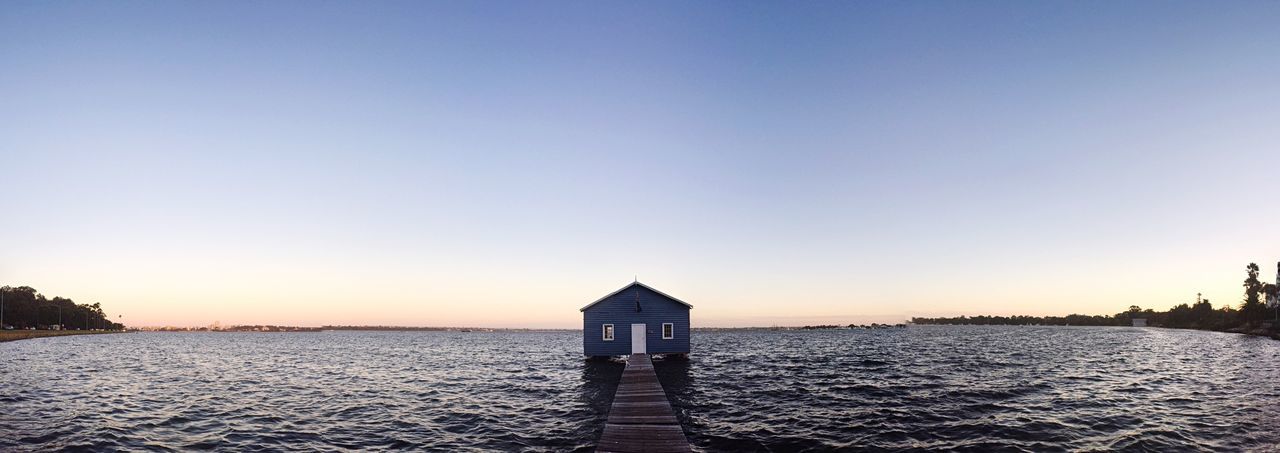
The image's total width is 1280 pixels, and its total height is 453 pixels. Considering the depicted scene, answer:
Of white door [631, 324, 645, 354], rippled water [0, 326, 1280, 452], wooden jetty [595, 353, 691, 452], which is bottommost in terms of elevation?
rippled water [0, 326, 1280, 452]

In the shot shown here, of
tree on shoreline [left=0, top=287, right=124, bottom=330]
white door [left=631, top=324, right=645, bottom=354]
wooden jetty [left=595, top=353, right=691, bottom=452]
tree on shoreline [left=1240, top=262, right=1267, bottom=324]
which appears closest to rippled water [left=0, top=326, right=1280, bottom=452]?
wooden jetty [left=595, top=353, right=691, bottom=452]

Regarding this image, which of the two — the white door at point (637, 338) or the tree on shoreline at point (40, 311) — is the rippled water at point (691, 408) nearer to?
the white door at point (637, 338)

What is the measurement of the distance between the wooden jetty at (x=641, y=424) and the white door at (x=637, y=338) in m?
15.6

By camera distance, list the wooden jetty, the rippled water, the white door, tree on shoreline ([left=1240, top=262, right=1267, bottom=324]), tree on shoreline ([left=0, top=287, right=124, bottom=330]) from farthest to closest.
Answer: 1. tree on shoreline ([left=0, top=287, right=124, bottom=330])
2. tree on shoreline ([left=1240, top=262, right=1267, bottom=324])
3. the white door
4. the rippled water
5. the wooden jetty

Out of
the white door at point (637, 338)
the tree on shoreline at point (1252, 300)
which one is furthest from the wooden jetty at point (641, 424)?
the tree on shoreline at point (1252, 300)

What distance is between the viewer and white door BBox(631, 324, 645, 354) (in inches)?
1832

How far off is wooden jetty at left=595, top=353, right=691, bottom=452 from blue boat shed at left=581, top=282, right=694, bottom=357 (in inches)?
619

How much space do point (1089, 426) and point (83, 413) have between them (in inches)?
1608

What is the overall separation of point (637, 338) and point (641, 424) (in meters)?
26.2

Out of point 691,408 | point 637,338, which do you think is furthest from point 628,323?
point 691,408

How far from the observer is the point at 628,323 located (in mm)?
46875

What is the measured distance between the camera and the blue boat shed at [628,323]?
46562 millimetres

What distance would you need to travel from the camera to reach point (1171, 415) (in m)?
24.8

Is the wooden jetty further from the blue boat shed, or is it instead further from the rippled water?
the blue boat shed
